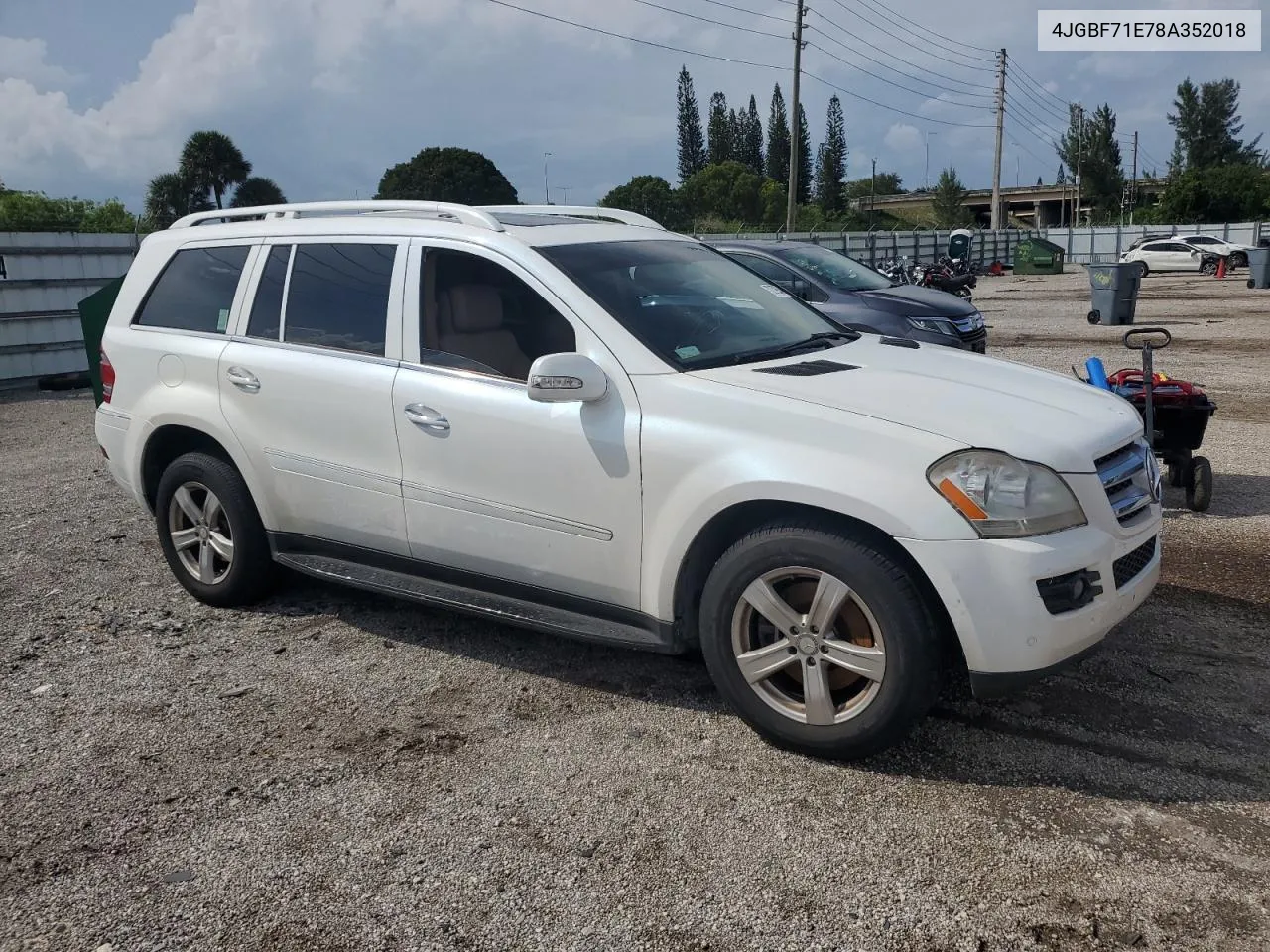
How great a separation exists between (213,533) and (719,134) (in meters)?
106

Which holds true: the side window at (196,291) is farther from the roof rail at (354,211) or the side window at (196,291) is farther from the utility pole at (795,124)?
the utility pole at (795,124)

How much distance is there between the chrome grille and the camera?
11.9ft

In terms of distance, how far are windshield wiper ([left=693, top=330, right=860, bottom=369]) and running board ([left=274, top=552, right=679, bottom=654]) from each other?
1000 mm

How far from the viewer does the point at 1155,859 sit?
304cm

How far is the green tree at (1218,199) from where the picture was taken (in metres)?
70.3

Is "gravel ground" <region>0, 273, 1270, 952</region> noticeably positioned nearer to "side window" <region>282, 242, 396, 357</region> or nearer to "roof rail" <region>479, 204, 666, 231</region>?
"side window" <region>282, 242, 396, 357</region>

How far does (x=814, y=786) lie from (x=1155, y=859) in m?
0.98

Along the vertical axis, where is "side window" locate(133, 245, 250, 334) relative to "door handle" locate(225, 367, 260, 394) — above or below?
above

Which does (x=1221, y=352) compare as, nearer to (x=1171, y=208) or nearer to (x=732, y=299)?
(x=732, y=299)

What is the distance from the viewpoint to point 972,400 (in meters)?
3.78

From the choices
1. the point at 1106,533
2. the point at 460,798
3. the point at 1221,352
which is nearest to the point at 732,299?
the point at 1106,533

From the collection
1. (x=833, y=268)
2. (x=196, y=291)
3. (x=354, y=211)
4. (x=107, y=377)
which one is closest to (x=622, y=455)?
(x=354, y=211)

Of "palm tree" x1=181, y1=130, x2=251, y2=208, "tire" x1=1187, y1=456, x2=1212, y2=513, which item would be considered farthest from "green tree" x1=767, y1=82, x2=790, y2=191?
"tire" x1=1187, y1=456, x2=1212, y2=513

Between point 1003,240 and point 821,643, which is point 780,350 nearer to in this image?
point 821,643
